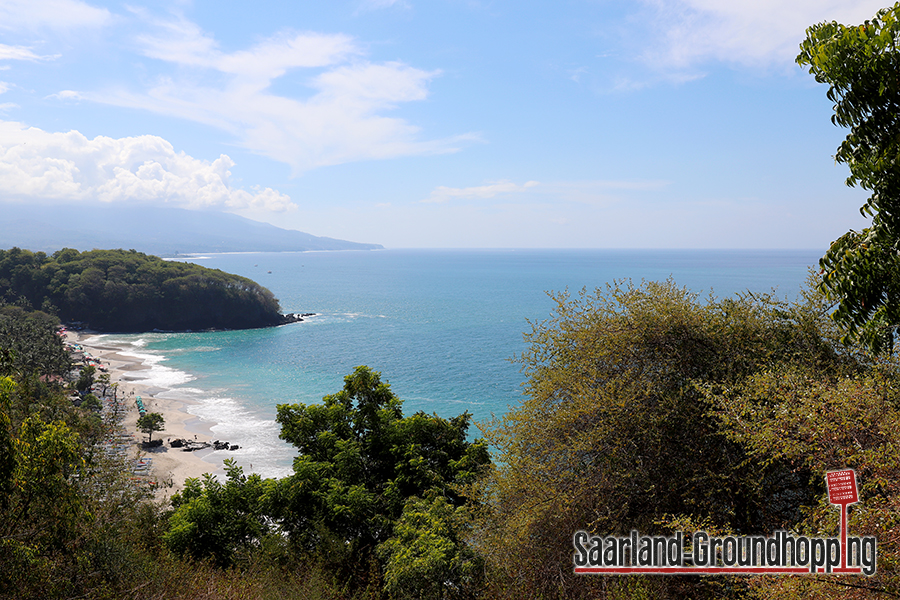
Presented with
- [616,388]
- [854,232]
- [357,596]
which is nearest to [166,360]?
[357,596]

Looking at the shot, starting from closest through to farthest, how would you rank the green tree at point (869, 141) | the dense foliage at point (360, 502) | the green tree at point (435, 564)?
the green tree at point (869, 141), the green tree at point (435, 564), the dense foliage at point (360, 502)

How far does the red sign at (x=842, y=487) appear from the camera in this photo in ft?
19.6

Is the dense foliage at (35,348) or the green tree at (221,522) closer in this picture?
the green tree at (221,522)

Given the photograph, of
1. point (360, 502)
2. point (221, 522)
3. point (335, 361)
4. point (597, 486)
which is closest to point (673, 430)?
point (597, 486)

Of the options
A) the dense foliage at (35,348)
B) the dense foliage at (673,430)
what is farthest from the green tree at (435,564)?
the dense foliage at (35,348)

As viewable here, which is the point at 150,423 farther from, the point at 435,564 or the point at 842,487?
the point at 842,487

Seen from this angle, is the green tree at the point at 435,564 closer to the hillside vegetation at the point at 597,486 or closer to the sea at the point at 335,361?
the hillside vegetation at the point at 597,486

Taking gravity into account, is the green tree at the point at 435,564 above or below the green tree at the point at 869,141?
below

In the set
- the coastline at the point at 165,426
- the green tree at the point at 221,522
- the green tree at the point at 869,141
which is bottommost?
the coastline at the point at 165,426

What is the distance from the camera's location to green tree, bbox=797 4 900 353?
568cm

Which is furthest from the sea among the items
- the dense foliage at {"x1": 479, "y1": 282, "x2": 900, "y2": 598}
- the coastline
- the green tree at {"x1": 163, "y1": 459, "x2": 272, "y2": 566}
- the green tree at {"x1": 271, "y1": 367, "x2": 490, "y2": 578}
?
the green tree at {"x1": 163, "y1": 459, "x2": 272, "y2": 566}

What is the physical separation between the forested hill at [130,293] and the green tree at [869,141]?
98275mm

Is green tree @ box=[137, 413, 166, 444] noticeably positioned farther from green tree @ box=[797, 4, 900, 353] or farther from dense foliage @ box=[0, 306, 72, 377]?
green tree @ box=[797, 4, 900, 353]

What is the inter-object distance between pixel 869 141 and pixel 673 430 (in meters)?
6.14
